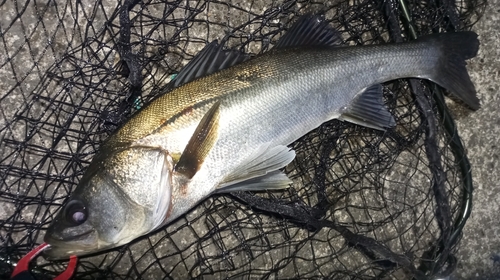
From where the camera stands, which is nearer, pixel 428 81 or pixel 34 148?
pixel 34 148

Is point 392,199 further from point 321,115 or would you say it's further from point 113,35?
point 113,35

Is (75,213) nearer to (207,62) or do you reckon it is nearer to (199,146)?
(199,146)

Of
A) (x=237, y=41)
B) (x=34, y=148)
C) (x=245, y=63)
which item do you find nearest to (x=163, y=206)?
(x=245, y=63)

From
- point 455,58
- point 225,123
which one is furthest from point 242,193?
point 455,58

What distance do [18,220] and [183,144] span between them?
0.97 meters

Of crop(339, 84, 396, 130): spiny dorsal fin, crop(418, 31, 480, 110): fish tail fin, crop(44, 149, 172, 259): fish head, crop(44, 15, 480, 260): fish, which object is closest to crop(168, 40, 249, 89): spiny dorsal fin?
crop(44, 15, 480, 260): fish

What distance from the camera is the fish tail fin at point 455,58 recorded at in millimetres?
2281

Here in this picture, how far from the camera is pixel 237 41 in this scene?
2459mm

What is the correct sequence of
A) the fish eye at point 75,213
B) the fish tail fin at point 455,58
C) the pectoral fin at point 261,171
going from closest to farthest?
the fish eye at point 75,213
the pectoral fin at point 261,171
the fish tail fin at point 455,58

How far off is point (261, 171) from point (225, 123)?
26 cm

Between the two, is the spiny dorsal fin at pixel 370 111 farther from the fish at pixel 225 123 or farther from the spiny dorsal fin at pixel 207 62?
the spiny dorsal fin at pixel 207 62

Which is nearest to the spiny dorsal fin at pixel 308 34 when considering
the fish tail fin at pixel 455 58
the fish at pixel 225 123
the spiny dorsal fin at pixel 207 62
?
the fish at pixel 225 123

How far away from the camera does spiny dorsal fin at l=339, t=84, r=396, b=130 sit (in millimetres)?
2232

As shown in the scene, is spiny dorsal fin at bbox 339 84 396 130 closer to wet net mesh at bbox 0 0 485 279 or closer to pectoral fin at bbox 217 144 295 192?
wet net mesh at bbox 0 0 485 279
